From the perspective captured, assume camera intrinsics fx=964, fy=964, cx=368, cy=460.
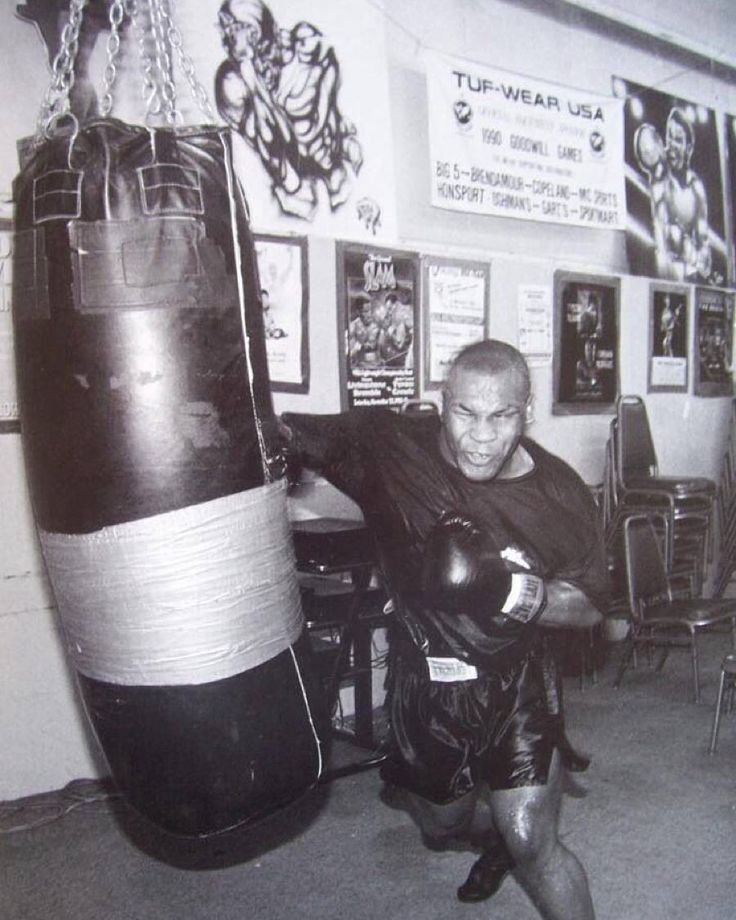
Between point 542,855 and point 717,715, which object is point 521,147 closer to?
point 717,715

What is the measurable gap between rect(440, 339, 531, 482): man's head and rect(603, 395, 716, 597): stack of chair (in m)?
3.00

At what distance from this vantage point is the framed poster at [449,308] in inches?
187

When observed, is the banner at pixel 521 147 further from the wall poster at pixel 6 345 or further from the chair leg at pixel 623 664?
the chair leg at pixel 623 664

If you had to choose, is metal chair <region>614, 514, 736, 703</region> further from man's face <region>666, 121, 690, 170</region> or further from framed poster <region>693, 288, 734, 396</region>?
man's face <region>666, 121, 690, 170</region>

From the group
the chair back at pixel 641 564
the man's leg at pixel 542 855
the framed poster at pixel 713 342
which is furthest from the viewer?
the framed poster at pixel 713 342

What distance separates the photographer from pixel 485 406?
235 centimetres

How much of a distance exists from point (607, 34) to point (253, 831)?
488 cm

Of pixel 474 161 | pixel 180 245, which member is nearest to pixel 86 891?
pixel 180 245

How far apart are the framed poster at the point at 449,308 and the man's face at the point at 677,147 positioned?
2.03 meters

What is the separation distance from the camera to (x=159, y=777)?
1750 millimetres

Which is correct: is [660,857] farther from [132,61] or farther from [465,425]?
[132,61]

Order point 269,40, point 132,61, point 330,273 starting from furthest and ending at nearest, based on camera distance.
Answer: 1. point 330,273
2. point 269,40
3. point 132,61

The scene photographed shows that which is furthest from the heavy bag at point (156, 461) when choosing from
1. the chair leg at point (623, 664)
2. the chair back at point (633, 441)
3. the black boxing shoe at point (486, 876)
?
the chair back at point (633, 441)

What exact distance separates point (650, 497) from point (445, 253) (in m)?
1.83
